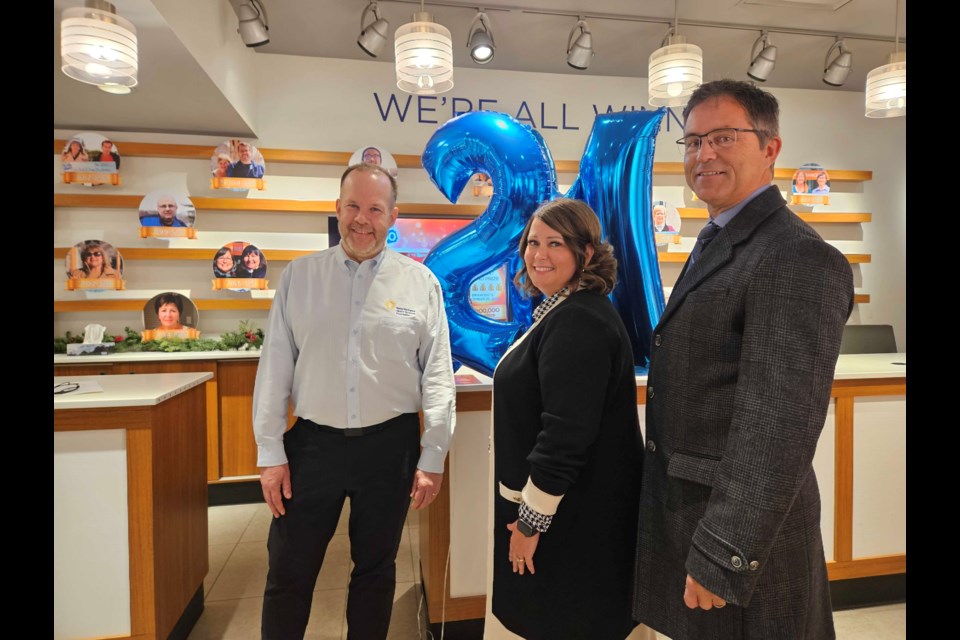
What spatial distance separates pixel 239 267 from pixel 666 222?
13.8 feet

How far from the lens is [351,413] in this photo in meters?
1.63

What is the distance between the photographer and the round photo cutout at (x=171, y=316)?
13.5ft

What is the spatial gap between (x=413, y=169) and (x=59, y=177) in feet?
9.96

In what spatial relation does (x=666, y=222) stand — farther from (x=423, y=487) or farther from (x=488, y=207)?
(x=423, y=487)

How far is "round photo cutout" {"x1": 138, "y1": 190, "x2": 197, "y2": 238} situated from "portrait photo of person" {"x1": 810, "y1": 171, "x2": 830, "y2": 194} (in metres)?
6.30

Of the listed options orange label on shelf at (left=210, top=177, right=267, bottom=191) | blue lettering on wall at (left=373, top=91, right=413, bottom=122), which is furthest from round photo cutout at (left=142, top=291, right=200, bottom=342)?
blue lettering on wall at (left=373, top=91, right=413, bottom=122)

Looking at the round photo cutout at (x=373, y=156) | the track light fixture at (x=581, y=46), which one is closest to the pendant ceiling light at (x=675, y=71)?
the track light fixture at (x=581, y=46)

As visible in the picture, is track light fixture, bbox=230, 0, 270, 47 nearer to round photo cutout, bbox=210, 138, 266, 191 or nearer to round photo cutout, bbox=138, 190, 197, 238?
round photo cutout, bbox=210, 138, 266, 191

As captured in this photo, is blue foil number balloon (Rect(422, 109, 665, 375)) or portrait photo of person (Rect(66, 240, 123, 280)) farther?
portrait photo of person (Rect(66, 240, 123, 280))

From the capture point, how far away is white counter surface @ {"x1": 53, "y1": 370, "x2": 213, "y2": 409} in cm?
174

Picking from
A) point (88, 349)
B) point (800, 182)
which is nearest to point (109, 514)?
point (88, 349)

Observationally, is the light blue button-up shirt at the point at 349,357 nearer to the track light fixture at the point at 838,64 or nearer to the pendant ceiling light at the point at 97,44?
the pendant ceiling light at the point at 97,44

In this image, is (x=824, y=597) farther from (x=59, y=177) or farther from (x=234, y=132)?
(x=59, y=177)
